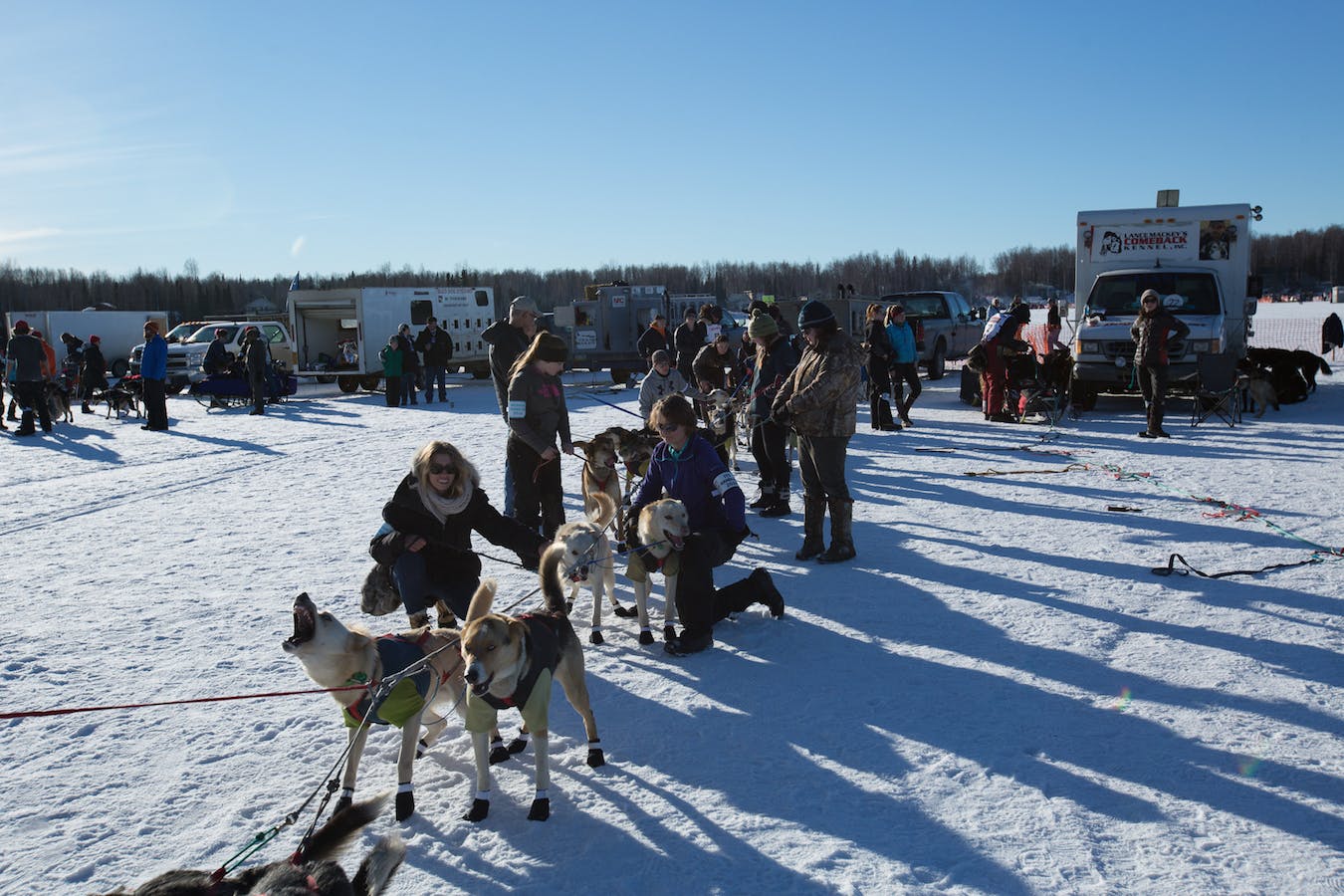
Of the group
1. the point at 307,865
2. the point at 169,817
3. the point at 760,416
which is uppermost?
the point at 760,416

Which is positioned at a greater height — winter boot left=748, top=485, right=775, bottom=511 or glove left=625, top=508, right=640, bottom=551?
glove left=625, top=508, right=640, bottom=551

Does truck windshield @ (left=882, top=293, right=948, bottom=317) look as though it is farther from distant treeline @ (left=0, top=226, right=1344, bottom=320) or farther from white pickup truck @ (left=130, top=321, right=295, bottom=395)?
distant treeline @ (left=0, top=226, right=1344, bottom=320)

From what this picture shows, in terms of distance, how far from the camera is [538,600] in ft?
18.6

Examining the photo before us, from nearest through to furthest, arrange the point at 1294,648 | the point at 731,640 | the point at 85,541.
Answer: the point at 1294,648 < the point at 731,640 < the point at 85,541

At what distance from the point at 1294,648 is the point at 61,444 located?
15.3 meters

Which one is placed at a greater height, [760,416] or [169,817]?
[760,416]

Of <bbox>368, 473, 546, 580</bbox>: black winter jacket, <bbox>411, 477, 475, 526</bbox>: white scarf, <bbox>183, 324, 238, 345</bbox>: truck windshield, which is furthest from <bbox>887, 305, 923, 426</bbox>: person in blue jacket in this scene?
<bbox>183, 324, 238, 345</bbox>: truck windshield

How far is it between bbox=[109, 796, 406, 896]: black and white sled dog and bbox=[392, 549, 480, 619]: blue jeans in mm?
1953

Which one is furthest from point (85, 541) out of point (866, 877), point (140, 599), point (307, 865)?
point (866, 877)

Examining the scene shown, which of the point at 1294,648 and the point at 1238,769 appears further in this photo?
the point at 1294,648

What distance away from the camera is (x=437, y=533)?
170 inches

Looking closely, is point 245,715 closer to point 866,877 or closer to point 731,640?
point 731,640

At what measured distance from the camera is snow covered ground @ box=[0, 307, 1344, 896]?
292cm

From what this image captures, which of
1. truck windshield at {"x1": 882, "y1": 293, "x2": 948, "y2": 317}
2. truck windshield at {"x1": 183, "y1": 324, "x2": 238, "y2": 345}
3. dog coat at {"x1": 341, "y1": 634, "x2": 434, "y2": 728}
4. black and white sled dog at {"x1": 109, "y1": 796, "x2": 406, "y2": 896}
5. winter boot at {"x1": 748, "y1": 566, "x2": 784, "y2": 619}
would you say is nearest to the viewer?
black and white sled dog at {"x1": 109, "y1": 796, "x2": 406, "y2": 896}
